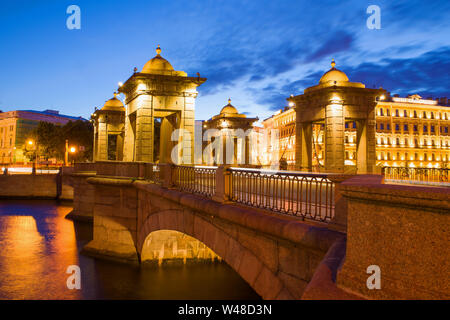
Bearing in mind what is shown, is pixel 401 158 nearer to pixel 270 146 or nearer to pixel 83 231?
pixel 270 146

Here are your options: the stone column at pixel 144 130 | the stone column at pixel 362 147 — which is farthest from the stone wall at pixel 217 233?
the stone column at pixel 362 147

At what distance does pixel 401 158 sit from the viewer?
69500 millimetres

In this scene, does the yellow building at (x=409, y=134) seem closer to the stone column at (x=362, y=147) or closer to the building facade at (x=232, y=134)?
the building facade at (x=232, y=134)

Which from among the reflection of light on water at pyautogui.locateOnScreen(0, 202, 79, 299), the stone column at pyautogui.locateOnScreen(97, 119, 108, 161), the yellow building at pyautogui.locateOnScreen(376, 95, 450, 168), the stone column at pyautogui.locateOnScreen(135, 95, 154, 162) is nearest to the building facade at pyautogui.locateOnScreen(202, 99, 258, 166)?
the stone column at pyautogui.locateOnScreen(97, 119, 108, 161)

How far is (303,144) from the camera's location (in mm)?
21828

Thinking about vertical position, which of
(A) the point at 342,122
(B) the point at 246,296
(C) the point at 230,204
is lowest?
(B) the point at 246,296

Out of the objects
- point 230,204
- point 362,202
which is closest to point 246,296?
point 230,204

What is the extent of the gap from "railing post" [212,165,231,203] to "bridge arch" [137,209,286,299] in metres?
0.60

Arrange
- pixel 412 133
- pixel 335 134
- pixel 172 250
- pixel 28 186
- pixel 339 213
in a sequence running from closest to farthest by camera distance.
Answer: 1. pixel 339 213
2. pixel 172 250
3. pixel 335 134
4. pixel 28 186
5. pixel 412 133

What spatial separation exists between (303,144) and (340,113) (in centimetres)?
379

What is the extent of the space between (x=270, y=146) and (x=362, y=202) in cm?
8999

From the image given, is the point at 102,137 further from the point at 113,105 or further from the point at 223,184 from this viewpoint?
the point at 223,184

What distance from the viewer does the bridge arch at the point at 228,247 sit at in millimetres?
6324

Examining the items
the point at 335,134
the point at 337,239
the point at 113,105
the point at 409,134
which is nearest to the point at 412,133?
the point at 409,134
